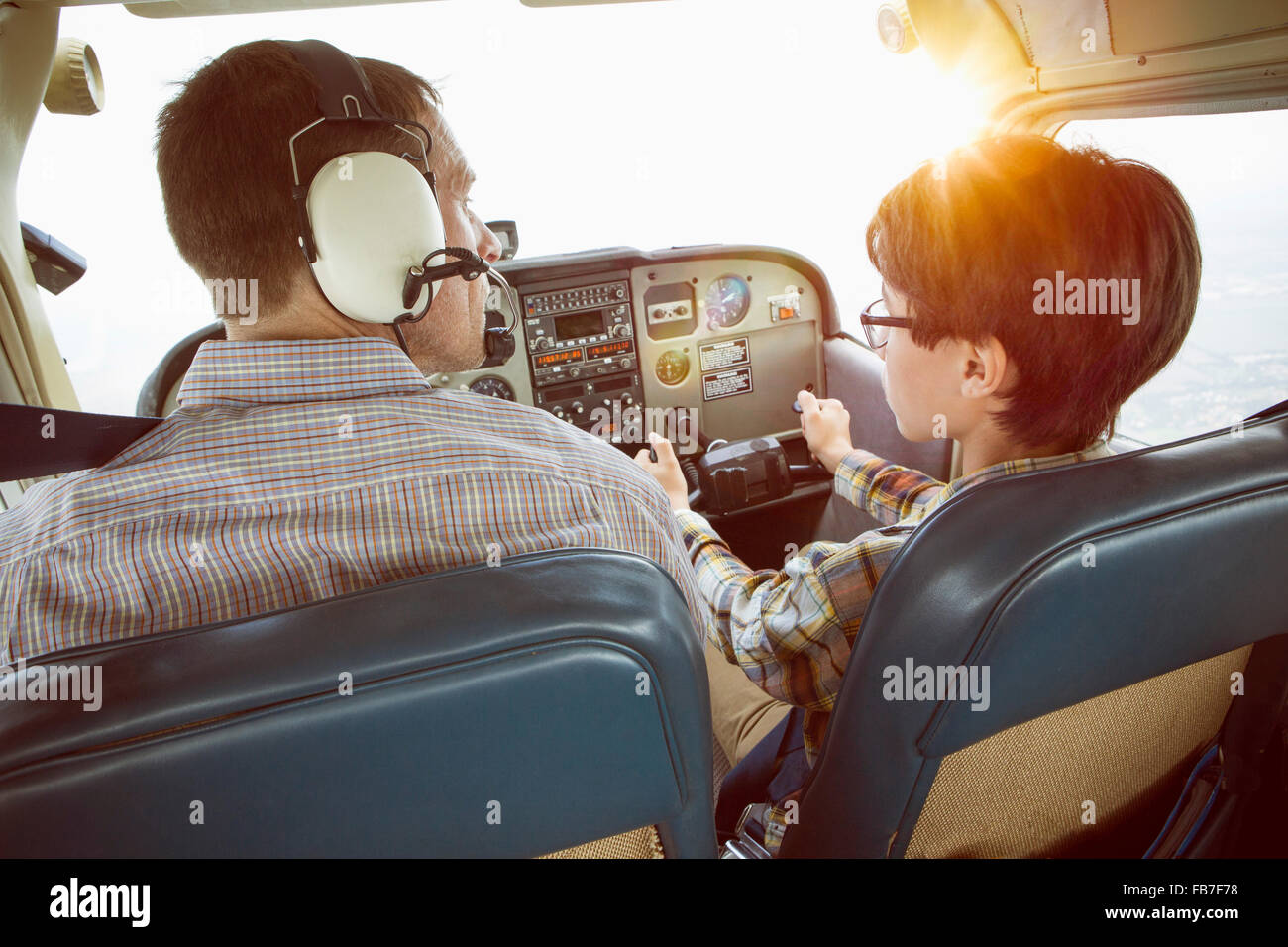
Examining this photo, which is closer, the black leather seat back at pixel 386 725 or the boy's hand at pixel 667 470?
the black leather seat back at pixel 386 725

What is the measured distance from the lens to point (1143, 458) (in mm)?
667

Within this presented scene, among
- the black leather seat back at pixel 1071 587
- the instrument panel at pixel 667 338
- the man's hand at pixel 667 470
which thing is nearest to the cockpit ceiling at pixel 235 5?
the instrument panel at pixel 667 338

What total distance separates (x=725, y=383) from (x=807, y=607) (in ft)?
5.09

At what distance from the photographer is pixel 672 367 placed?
2336mm

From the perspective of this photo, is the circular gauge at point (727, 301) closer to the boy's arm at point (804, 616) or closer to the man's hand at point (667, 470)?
the man's hand at point (667, 470)

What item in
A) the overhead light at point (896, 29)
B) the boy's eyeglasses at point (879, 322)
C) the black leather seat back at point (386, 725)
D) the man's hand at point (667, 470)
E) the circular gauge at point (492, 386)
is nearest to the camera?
the black leather seat back at point (386, 725)

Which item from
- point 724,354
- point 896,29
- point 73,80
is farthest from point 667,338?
point 73,80

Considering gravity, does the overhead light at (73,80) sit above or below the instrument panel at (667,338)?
above

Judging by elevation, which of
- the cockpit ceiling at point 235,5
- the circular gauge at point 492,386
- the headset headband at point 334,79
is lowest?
the circular gauge at point 492,386

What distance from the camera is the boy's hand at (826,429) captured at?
160 cm

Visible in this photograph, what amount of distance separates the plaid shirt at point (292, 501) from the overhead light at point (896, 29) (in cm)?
161

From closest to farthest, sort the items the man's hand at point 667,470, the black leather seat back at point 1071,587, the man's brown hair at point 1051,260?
the black leather seat back at point 1071,587, the man's brown hair at point 1051,260, the man's hand at point 667,470
